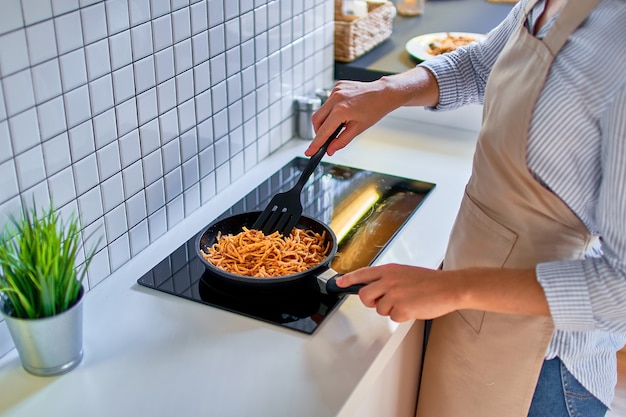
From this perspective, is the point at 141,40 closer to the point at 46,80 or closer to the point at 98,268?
the point at 46,80

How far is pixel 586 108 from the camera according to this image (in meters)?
0.90

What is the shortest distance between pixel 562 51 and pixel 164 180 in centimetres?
72

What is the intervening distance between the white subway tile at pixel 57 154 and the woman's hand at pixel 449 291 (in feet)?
1.56

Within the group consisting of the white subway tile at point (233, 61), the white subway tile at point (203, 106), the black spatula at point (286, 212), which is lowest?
the black spatula at point (286, 212)

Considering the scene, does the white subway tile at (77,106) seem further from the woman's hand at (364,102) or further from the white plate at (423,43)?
the white plate at (423,43)

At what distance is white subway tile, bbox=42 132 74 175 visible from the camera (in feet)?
3.52

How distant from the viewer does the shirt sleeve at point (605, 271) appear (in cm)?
85

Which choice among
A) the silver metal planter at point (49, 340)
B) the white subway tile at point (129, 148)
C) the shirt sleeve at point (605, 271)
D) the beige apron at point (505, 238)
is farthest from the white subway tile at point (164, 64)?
the shirt sleeve at point (605, 271)

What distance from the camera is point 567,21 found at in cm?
96

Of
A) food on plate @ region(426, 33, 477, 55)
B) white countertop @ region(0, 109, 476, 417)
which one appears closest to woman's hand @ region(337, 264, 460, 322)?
white countertop @ region(0, 109, 476, 417)

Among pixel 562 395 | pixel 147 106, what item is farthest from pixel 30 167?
pixel 562 395

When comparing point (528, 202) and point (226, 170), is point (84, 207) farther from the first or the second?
point (528, 202)

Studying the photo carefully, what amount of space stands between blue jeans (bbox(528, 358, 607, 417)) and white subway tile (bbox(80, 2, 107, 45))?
2.69 ft

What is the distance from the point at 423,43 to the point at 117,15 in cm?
108
